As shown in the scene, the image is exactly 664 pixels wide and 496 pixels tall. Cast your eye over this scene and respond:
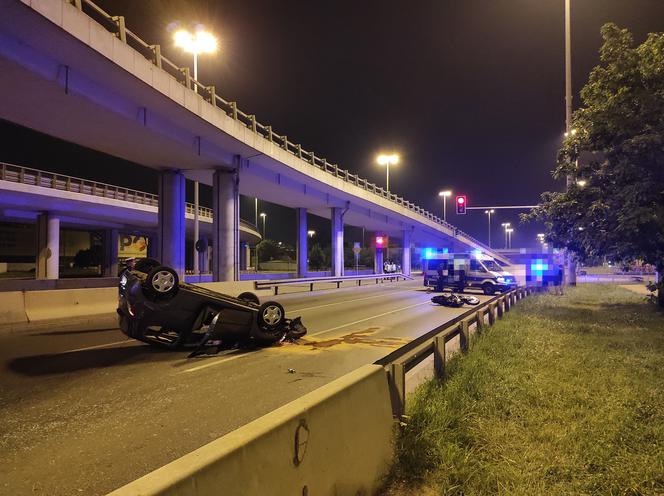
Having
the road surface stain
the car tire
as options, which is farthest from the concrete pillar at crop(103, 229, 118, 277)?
the car tire

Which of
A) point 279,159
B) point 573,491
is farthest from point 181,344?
point 279,159

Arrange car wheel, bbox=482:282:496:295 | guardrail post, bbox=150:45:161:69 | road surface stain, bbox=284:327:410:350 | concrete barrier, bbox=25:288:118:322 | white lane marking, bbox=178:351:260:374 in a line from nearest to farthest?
white lane marking, bbox=178:351:260:374 < road surface stain, bbox=284:327:410:350 < concrete barrier, bbox=25:288:118:322 < guardrail post, bbox=150:45:161:69 < car wheel, bbox=482:282:496:295

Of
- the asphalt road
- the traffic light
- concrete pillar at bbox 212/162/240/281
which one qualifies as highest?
the traffic light

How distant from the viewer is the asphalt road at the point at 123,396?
4.03 meters

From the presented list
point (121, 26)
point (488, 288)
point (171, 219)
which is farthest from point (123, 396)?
point (488, 288)

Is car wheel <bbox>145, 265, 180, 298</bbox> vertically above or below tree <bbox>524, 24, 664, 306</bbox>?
below

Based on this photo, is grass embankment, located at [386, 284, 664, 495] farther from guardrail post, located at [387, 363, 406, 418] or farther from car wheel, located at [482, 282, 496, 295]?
car wheel, located at [482, 282, 496, 295]

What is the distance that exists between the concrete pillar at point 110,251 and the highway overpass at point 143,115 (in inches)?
1115

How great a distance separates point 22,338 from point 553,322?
12.6m

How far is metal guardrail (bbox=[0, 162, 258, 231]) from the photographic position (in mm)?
31734

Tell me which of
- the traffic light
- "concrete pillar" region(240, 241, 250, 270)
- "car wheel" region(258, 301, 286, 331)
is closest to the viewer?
"car wheel" region(258, 301, 286, 331)

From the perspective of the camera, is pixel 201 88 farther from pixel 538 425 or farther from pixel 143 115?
pixel 538 425

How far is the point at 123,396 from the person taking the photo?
238 inches

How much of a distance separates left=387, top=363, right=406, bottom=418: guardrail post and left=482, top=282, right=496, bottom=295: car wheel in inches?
833
